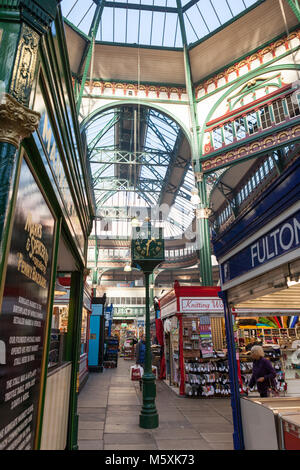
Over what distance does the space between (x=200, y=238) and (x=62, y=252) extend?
10072 mm

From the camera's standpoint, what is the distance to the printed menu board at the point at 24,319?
5.26ft

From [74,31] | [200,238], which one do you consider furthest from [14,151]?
[74,31]

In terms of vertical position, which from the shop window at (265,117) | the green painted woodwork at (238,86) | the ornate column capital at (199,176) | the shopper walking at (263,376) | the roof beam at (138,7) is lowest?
the shopper walking at (263,376)

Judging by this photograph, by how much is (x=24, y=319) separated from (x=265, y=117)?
1365cm

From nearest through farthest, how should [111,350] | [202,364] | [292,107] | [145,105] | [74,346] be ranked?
[74,346]
[202,364]
[292,107]
[145,105]
[111,350]

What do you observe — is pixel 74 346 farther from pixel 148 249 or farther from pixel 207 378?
pixel 207 378

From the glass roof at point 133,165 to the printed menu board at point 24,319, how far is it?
47.5 feet

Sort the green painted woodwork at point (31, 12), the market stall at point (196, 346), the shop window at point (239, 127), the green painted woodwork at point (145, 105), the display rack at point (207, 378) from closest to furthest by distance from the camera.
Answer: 1. the green painted woodwork at point (31, 12)
2. the display rack at point (207, 378)
3. the market stall at point (196, 346)
4. the shop window at point (239, 127)
5. the green painted woodwork at point (145, 105)

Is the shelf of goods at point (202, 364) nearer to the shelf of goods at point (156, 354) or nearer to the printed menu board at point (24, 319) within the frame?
the shelf of goods at point (156, 354)

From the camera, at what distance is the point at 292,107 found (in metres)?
12.2

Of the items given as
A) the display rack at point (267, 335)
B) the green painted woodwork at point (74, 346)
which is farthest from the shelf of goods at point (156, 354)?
the green painted woodwork at point (74, 346)

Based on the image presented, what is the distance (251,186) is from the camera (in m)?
20.0

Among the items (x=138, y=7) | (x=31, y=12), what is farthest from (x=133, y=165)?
(x=31, y=12)

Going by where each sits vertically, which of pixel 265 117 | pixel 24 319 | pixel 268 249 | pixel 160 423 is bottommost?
pixel 160 423
